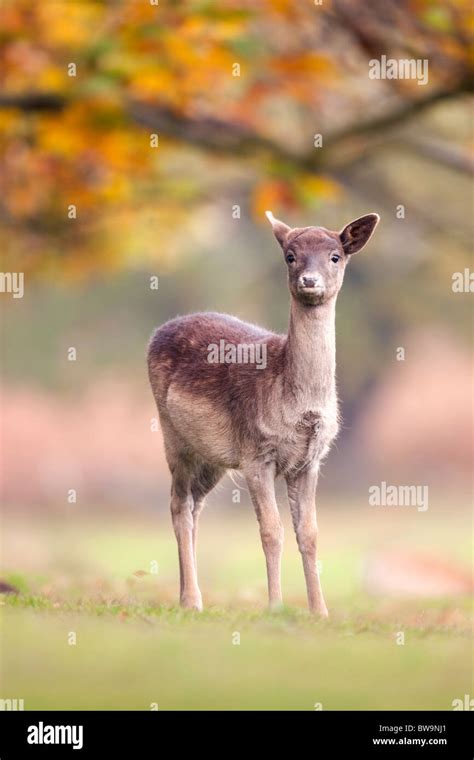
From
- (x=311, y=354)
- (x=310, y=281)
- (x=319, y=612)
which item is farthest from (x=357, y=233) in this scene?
(x=319, y=612)

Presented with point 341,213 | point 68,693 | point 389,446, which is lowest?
point 68,693

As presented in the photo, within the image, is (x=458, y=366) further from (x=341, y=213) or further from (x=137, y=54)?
(x=137, y=54)

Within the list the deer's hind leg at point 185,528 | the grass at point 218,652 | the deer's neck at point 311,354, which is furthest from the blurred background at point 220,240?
the deer's neck at point 311,354

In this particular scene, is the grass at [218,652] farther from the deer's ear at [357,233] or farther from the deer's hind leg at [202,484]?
the deer's ear at [357,233]

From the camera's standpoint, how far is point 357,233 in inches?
289

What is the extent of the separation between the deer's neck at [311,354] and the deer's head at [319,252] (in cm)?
25

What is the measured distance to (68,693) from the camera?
7391 mm

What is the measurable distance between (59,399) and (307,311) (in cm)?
2395

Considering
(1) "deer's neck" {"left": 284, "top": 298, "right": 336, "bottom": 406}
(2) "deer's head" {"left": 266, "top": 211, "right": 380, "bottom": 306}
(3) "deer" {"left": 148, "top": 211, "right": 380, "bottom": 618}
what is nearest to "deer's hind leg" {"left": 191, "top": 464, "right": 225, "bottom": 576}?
(3) "deer" {"left": 148, "top": 211, "right": 380, "bottom": 618}

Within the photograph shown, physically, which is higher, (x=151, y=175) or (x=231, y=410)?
(x=151, y=175)

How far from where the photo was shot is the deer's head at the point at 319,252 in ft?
24.0

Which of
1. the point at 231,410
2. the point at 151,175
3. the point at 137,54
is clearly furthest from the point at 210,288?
the point at 231,410

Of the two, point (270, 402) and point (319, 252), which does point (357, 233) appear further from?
point (270, 402)

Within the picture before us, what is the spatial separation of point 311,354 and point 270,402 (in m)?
0.36
